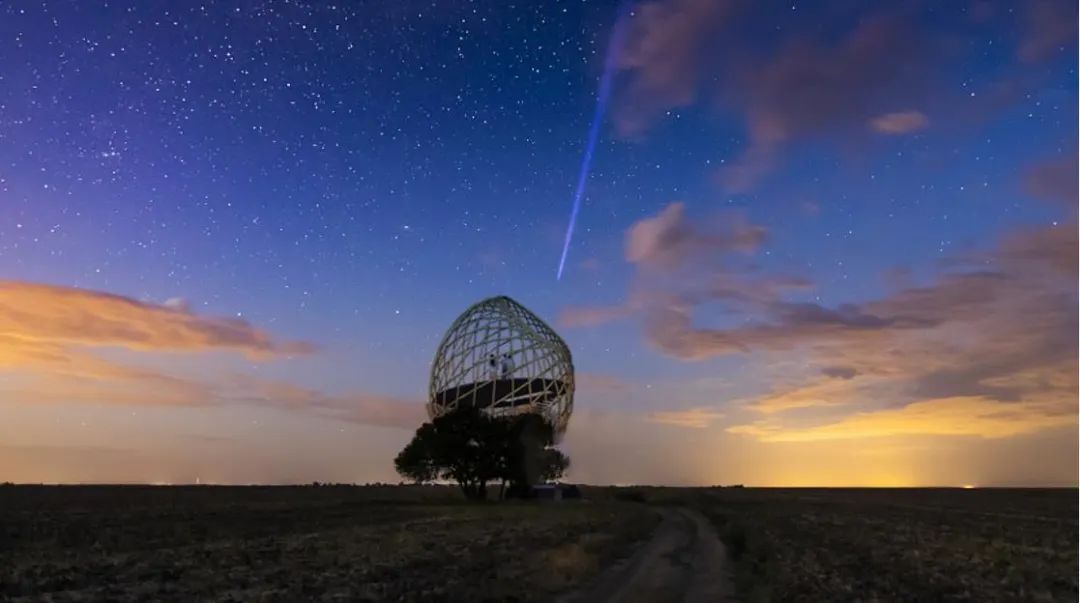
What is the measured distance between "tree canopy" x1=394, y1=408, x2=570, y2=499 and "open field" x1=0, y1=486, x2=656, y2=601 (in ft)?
94.8

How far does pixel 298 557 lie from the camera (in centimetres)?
2552

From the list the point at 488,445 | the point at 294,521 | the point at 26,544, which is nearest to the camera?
the point at 26,544

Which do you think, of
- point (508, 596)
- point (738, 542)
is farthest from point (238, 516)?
point (508, 596)

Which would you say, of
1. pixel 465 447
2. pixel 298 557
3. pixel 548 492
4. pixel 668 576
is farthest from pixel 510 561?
pixel 548 492

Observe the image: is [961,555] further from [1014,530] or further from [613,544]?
[1014,530]

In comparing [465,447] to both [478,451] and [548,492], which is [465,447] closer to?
[478,451]

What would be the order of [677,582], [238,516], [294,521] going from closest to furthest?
[677,582] → [294,521] → [238,516]

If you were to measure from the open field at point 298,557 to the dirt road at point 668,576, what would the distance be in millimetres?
816

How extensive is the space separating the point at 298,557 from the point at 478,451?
158 feet

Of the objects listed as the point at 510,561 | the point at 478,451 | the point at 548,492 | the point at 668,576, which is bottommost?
the point at 668,576

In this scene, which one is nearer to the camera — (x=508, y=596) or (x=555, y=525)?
(x=508, y=596)

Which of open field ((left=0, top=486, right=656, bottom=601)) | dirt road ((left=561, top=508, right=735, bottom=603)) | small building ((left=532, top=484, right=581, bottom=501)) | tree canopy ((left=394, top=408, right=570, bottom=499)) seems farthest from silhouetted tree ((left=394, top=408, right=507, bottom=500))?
dirt road ((left=561, top=508, right=735, bottom=603))

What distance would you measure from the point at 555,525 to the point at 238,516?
1895 centimetres

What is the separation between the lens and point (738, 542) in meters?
32.2
